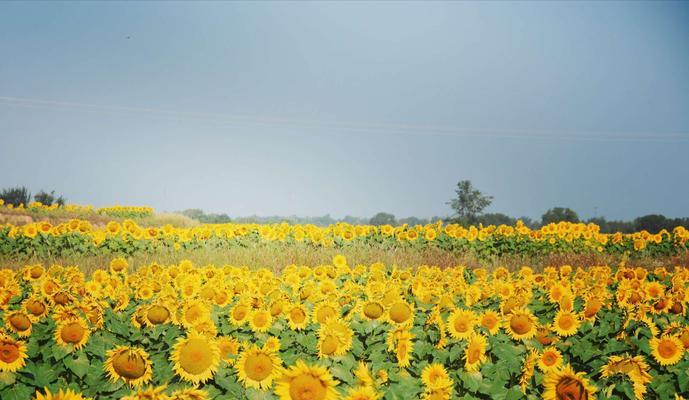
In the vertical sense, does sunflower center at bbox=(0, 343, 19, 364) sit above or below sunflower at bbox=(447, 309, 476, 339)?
below

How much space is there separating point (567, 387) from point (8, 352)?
11.9ft

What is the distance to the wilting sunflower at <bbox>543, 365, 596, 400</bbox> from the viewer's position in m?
2.69

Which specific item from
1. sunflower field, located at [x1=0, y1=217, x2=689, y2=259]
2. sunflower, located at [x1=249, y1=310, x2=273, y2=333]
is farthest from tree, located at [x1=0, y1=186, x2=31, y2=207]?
sunflower, located at [x1=249, y1=310, x2=273, y2=333]

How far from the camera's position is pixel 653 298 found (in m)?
5.56

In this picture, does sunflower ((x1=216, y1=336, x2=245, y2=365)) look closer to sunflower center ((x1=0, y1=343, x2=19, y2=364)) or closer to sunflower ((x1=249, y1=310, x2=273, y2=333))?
sunflower ((x1=249, y1=310, x2=273, y2=333))

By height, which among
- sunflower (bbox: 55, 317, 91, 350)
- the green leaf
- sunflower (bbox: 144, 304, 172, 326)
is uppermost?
sunflower (bbox: 144, 304, 172, 326)

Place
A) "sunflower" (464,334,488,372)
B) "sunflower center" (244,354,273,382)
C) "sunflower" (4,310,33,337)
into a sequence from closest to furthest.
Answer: "sunflower center" (244,354,273,382) < "sunflower" (464,334,488,372) < "sunflower" (4,310,33,337)

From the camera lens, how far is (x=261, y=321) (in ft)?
13.3

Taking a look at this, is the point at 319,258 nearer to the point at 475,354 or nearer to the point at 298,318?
the point at 298,318

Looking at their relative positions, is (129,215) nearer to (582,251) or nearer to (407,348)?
(582,251)

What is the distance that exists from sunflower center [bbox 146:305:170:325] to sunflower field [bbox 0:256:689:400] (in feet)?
0.04

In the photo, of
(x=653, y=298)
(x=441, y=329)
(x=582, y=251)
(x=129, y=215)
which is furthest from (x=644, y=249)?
(x=129, y=215)

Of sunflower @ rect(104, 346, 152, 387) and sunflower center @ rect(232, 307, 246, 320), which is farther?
sunflower center @ rect(232, 307, 246, 320)

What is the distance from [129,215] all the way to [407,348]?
3739cm
